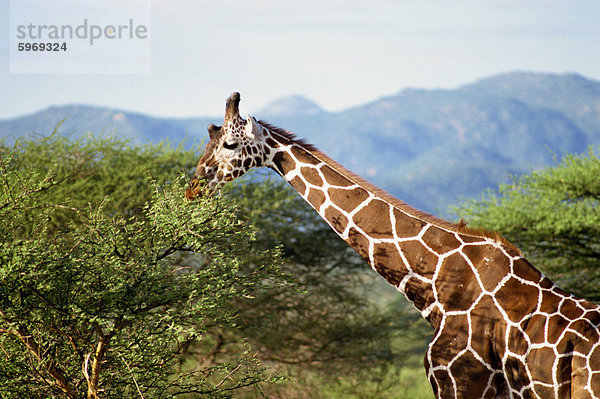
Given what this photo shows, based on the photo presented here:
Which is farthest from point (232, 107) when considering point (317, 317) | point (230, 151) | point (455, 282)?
point (317, 317)

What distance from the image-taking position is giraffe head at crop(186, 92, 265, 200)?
595 centimetres

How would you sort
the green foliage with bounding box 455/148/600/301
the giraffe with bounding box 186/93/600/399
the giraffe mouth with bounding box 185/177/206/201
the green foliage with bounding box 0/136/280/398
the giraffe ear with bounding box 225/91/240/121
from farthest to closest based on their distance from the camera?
the green foliage with bounding box 455/148/600/301 → the giraffe ear with bounding box 225/91/240/121 → the giraffe mouth with bounding box 185/177/206/201 → the green foliage with bounding box 0/136/280/398 → the giraffe with bounding box 186/93/600/399

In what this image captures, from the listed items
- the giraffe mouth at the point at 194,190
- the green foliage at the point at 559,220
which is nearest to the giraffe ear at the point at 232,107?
the giraffe mouth at the point at 194,190

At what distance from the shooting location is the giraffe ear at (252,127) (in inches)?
233

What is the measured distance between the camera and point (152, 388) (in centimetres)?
613

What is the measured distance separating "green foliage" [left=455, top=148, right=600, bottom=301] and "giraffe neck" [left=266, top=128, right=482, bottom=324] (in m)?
8.92

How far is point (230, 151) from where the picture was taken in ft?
19.6

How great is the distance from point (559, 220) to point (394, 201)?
9.09 meters

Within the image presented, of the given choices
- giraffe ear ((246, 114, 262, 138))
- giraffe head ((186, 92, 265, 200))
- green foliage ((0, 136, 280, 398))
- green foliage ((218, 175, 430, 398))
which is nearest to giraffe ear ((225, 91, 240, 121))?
giraffe head ((186, 92, 265, 200))

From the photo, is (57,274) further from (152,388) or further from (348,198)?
(348,198)

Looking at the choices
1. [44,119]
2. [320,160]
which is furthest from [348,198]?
[44,119]

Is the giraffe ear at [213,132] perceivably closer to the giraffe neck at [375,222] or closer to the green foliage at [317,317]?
the giraffe neck at [375,222]

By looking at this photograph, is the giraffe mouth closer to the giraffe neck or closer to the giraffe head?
the giraffe head

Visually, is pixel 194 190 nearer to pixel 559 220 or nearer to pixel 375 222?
pixel 375 222
